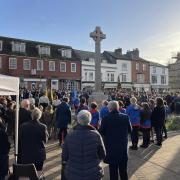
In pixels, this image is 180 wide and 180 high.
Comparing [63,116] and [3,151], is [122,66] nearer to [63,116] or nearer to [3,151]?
[63,116]

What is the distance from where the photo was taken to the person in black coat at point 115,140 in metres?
6.45

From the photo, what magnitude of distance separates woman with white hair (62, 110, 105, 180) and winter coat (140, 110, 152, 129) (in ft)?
21.8

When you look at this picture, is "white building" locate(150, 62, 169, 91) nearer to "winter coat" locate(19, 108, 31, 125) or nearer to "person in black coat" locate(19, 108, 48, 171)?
"winter coat" locate(19, 108, 31, 125)

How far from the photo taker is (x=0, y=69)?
44281 millimetres

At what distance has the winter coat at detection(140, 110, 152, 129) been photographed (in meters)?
11.5

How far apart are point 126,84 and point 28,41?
920 inches

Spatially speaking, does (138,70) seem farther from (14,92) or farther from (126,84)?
(14,92)

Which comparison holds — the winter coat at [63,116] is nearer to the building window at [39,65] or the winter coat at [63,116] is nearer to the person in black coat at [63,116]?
the person in black coat at [63,116]

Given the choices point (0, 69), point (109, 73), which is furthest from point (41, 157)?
point (109, 73)

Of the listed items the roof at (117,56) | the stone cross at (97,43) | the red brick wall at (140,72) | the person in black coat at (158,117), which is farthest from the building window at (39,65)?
the person in black coat at (158,117)

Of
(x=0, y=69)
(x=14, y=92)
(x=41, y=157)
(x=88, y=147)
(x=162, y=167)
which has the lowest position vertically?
(x=162, y=167)

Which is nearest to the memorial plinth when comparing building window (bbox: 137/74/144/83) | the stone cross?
the stone cross

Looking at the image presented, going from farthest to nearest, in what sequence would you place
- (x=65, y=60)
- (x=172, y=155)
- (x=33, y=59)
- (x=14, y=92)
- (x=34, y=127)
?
(x=65, y=60)
(x=33, y=59)
(x=172, y=155)
(x=14, y=92)
(x=34, y=127)

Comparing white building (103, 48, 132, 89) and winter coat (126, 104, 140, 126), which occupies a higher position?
white building (103, 48, 132, 89)
